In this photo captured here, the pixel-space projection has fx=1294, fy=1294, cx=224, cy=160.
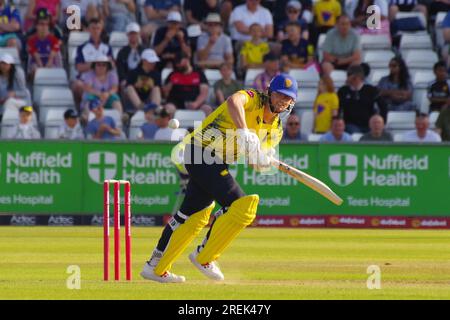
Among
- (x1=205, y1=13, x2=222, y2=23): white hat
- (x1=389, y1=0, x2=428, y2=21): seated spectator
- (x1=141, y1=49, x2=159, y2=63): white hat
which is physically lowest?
(x1=141, y1=49, x2=159, y2=63): white hat

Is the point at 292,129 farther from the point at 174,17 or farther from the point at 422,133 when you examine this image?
the point at 174,17

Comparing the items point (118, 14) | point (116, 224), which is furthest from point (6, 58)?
point (116, 224)

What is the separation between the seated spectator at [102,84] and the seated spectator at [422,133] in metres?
5.46

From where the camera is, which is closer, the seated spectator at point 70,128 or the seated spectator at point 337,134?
the seated spectator at point 337,134

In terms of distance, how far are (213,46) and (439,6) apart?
5.04m

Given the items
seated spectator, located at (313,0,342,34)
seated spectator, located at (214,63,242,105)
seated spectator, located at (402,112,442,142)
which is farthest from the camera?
seated spectator, located at (313,0,342,34)

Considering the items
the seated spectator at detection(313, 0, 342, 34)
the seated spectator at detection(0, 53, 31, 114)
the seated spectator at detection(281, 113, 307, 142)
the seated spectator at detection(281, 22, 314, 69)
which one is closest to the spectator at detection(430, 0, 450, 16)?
the seated spectator at detection(313, 0, 342, 34)

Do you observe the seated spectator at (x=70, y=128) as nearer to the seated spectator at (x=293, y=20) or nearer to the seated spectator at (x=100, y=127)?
the seated spectator at (x=100, y=127)

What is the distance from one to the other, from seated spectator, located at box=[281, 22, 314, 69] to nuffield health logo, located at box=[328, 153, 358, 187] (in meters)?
3.42

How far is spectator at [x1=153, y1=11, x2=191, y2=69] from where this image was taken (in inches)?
989

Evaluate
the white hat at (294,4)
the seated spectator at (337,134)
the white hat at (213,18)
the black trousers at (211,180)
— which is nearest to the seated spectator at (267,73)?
the white hat at (213,18)

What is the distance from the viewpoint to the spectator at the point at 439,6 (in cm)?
2708

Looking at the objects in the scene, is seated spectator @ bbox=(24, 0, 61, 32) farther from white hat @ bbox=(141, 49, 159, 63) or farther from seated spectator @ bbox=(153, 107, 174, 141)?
seated spectator @ bbox=(153, 107, 174, 141)

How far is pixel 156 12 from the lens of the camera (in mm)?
26125
